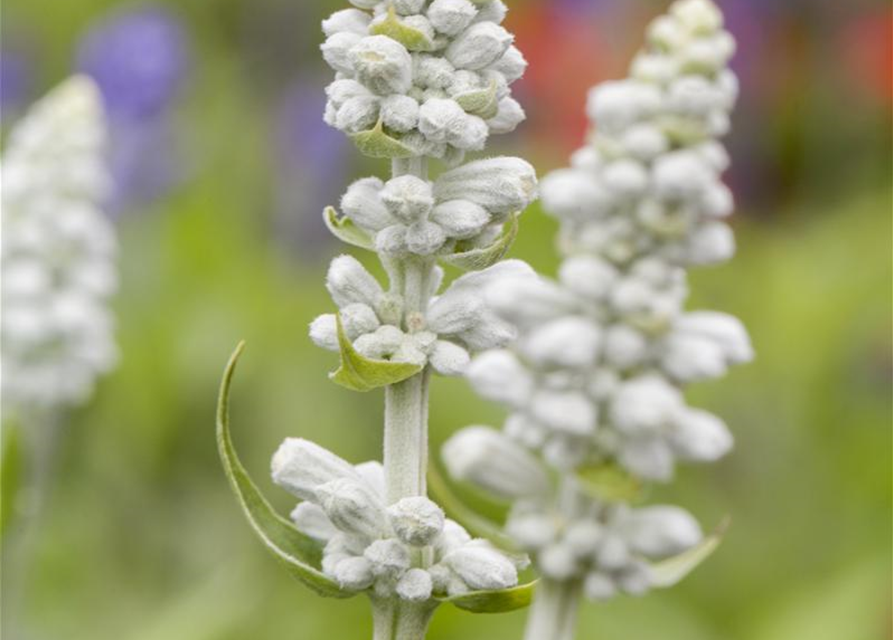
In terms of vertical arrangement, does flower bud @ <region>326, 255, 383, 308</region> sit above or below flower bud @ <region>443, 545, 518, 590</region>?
above

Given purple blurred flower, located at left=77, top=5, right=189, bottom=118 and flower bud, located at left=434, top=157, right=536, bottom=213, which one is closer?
flower bud, located at left=434, top=157, right=536, bottom=213

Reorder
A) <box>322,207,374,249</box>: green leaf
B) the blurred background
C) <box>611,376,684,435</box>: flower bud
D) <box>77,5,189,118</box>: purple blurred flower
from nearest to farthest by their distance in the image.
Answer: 1. <box>611,376,684,435</box>: flower bud
2. <box>322,207,374,249</box>: green leaf
3. the blurred background
4. <box>77,5,189,118</box>: purple blurred flower

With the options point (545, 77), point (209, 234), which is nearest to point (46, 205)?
point (209, 234)

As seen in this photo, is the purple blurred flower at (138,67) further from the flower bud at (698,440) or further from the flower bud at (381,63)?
the flower bud at (698,440)

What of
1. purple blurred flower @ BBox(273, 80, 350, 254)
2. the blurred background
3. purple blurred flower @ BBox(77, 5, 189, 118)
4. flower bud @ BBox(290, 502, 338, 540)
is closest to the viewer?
flower bud @ BBox(290, 502, 338, 540)

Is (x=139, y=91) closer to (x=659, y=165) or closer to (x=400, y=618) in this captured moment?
(x=400, y=618)

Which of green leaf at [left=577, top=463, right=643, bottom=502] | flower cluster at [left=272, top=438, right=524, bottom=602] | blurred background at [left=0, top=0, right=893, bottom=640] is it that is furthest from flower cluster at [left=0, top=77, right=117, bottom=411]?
green leaf at [left=577, top=463, right=643, bottom=502]

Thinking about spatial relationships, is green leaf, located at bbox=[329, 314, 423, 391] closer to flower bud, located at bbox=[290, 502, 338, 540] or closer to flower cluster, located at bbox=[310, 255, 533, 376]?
flower cluster, located at bbox=[310, 255, 533, 376]

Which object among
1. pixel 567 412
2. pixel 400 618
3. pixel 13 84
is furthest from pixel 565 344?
pixel 13 84
